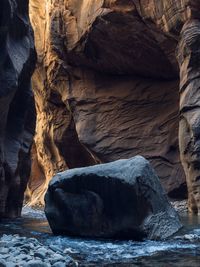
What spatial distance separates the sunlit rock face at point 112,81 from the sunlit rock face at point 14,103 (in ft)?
16.4

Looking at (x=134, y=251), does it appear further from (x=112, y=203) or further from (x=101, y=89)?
(x=101, y=89)

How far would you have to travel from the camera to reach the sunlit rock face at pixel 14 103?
11297mm

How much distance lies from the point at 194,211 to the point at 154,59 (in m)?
7.97

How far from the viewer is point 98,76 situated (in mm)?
22531

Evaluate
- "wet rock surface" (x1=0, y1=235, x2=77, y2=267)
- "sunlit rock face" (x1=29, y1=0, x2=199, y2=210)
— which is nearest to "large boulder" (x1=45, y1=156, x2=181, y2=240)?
"wet rock surface" (x1=0, y1=235, x2=77, y2=267)

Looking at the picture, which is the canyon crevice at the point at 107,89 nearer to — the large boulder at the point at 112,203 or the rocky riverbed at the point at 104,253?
the large boulder at the point at 112,203

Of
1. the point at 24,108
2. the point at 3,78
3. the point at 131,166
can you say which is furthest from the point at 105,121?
the point at 131,166

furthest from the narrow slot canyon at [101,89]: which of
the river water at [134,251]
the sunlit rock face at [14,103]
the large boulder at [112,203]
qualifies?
the river water at [134,251]

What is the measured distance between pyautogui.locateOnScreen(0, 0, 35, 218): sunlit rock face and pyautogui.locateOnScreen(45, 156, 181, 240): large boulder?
3451 mm

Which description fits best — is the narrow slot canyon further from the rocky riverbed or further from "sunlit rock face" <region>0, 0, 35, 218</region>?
the rocky riverbed

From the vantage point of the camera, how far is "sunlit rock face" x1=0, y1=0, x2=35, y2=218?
37.1 ft

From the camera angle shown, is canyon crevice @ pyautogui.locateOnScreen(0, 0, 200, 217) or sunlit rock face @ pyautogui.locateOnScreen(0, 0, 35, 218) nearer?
sunlit rock face @ pyautogui.locateOnScreen(0, 0, 35, 218)

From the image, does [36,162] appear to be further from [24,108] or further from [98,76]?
[24,108]

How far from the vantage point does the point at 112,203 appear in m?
8.58
